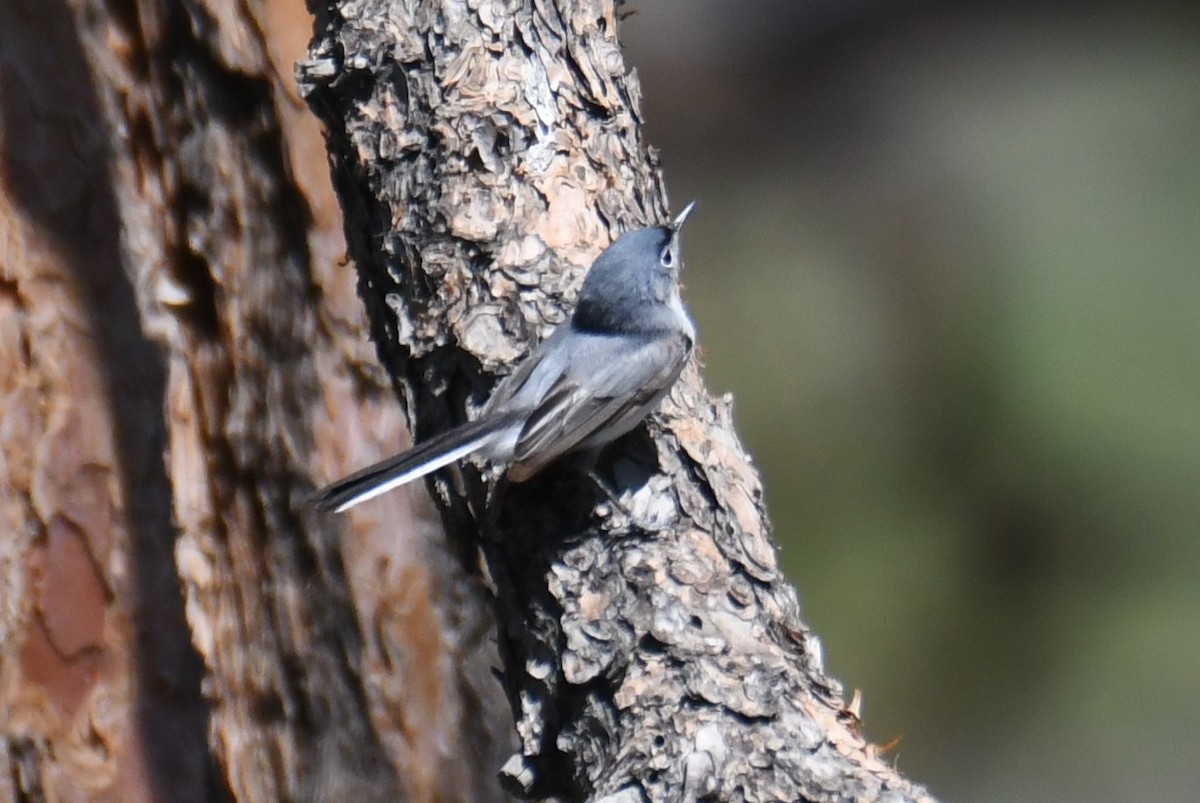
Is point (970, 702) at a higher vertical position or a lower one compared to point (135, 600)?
lower

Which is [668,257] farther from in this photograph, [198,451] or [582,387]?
[198,451]

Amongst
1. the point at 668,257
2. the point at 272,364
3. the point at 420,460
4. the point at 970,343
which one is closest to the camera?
the point at 420,460

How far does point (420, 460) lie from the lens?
6.02 feet

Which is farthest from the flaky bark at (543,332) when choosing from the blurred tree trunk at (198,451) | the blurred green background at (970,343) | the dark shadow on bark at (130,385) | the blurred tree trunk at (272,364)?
the blurred green background at (970,343)

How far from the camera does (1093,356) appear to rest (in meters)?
5.05

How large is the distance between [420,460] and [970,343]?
11.7ft

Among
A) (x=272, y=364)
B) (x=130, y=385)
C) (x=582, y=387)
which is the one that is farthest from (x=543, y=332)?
(x=130, y=385)

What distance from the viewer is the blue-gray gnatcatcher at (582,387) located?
6.03 feet

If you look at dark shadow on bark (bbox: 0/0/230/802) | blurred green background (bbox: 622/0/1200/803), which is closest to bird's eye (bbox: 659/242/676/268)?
dark shadow on bark (bbox: 0/0/230/802)

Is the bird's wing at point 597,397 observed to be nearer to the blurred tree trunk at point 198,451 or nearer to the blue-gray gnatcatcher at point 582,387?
the blue-gray gnatcatcher at point 582,387

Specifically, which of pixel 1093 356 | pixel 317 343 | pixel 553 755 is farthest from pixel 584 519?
pixel 1093 356

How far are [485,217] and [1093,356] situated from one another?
3.77 m

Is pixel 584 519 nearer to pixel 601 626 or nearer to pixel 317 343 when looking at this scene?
pixel 601 626

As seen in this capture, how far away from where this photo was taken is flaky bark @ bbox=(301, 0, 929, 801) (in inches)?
65.5
